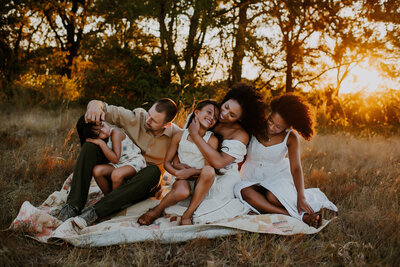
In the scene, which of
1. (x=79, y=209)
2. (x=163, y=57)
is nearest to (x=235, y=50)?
(x=163, y=57)

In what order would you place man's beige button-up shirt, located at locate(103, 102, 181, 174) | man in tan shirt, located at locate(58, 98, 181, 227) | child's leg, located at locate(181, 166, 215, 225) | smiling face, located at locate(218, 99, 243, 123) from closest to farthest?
man in tan shirt, located at locate(58, 98, 181, 227) → child's leg, located at locate(181, 166, 215, 225) → smiling face, located at locate(218, 99, 243, 123) → man's beige button-up shirt, located at locate(103, 102, 181, 174)

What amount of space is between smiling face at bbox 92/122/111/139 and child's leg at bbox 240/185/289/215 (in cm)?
148

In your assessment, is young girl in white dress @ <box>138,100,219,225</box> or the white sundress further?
the white sundress

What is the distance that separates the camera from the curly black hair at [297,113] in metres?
3.04

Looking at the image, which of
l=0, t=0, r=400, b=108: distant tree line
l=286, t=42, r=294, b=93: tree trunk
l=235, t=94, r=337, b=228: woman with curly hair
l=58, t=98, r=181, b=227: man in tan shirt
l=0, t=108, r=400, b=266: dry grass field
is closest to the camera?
l=0, t=108, r=400, b=266: dry grass field

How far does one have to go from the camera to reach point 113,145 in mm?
2934

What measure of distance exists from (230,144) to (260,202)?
0.65 meters

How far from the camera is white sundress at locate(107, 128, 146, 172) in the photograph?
296 cm

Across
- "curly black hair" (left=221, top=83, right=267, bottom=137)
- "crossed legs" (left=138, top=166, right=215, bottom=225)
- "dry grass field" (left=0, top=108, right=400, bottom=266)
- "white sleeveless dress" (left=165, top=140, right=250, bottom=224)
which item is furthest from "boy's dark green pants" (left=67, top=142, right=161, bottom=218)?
"curly black hair" (left=221, top=83, right=267, bottom=137)

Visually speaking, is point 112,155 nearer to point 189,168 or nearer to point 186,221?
point 189,168

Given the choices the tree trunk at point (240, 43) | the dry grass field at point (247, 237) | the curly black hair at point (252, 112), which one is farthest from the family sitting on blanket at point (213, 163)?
the tree trunk at point (240, 43)

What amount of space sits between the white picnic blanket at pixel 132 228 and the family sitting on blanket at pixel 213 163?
0.37 feet

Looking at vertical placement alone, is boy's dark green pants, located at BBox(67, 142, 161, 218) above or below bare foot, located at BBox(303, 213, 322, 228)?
above

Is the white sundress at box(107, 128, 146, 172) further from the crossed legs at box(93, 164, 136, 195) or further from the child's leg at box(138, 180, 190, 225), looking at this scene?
the child's leg at box(138, 180, 190, 225)
